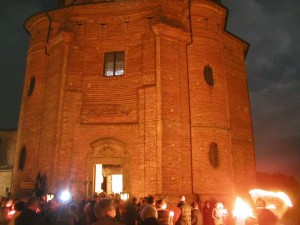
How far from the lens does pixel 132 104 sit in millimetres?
16188

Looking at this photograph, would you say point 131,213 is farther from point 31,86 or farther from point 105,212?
point 31,86

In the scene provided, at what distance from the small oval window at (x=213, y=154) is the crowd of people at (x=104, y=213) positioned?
4931mm

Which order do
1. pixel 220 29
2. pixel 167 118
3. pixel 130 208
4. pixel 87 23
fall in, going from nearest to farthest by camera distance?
1. pixel 130 208
2. pixel 167 118
3. pixel 87 23
4. pixel 220 29

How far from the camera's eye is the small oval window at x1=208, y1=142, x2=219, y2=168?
16.2 meters

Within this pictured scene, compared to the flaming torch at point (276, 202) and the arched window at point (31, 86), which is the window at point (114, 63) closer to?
the arched window at point (31, 86)

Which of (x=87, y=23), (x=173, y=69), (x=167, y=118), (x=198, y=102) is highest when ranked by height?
(x=87, y=23)

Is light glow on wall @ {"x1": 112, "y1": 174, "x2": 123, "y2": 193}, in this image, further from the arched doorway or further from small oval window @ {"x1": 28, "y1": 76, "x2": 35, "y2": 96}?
small oval window @ {"x1": 28, "y1": 76, "x2": 35, "y2": 96}

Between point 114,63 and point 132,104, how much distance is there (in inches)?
108

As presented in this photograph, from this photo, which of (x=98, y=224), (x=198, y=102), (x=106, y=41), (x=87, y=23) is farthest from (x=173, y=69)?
(x=98, y=224)

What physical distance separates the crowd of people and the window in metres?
8.86

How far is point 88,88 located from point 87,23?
394 cm

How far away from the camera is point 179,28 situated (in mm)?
17078

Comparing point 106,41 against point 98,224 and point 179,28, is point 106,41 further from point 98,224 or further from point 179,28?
point 98,224

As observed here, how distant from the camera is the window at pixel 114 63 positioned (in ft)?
56.2
